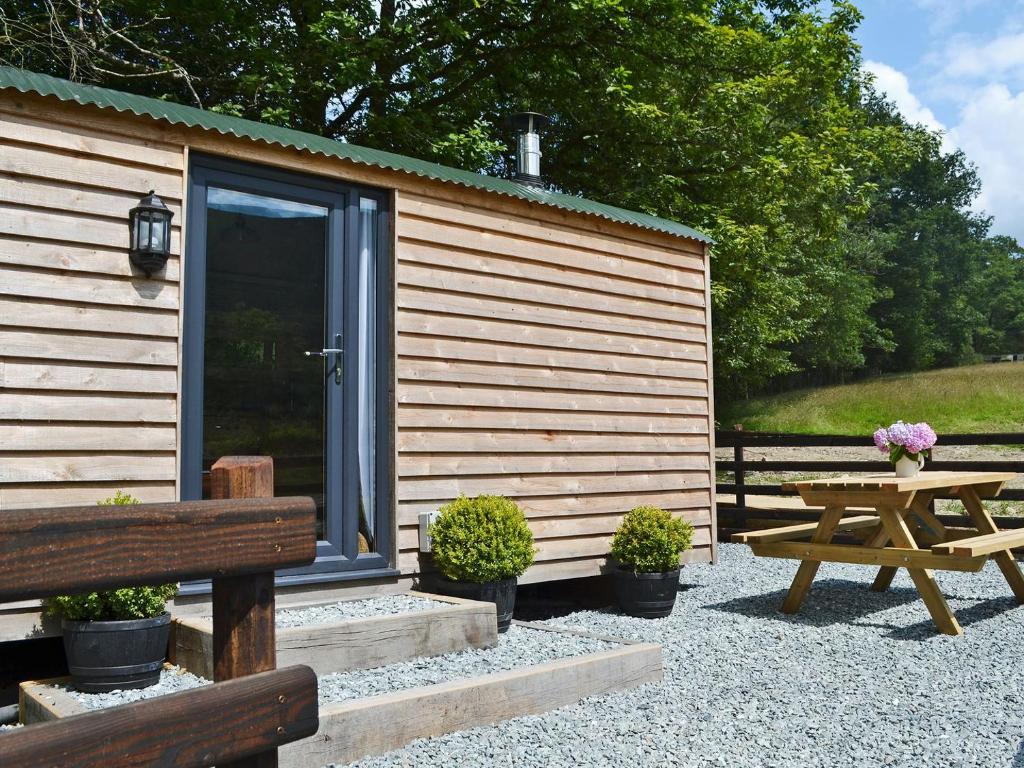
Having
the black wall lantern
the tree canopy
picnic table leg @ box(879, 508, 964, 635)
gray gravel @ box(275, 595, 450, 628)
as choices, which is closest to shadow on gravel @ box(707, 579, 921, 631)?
picnic table leg @ box(879, 508, 964, 635)

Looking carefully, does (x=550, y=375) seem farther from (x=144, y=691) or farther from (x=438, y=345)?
(x=144, y=691)

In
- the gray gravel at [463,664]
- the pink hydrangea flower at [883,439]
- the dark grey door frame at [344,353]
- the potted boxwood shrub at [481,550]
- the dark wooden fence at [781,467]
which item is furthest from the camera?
the dark wooden fence at [781,467]

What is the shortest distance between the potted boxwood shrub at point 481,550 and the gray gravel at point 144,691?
150 centimetres

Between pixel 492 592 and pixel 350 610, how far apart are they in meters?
0.81

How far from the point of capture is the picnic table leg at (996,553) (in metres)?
5.70

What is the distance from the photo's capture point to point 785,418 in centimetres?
2508

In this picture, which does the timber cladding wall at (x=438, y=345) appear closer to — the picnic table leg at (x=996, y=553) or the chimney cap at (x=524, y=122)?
the chimney cap at (x=524, y=122)

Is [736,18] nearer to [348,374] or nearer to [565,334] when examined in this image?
[565,334]

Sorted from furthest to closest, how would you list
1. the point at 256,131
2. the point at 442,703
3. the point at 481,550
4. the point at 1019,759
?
the point at 481,550
the point at 256,131
the point at 442,703
the point at 1019,759

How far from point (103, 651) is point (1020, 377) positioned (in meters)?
27.6

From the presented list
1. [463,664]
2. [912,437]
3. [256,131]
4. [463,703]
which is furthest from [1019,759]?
[256,131]

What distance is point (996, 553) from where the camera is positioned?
5.61 metres

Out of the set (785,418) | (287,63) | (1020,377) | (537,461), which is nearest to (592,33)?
(287,63)

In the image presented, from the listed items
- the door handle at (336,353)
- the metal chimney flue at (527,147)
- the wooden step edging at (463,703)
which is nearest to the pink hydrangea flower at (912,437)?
the wooden step edging at (463,703)
